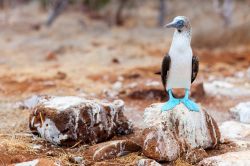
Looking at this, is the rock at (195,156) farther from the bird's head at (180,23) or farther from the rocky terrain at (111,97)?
the bird's head at (180,23)

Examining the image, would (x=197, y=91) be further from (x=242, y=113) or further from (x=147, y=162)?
(x=147, y=162)

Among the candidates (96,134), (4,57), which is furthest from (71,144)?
(4,57)

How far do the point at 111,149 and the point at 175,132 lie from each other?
22.5 inches

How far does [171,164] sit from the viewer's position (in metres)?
4.59

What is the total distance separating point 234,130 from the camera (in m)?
5.60

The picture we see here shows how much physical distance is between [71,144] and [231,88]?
3.78 metres

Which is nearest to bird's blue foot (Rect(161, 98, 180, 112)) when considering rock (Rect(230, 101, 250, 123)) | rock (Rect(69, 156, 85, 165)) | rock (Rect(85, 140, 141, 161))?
rock (Rect(85, 140, 141, 161))

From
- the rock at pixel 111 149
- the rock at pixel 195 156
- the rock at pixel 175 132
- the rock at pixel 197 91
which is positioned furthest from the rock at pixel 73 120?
the rock at pixel 197 91

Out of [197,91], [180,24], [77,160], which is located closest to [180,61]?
[180,24]

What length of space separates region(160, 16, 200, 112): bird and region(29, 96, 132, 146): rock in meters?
0.57

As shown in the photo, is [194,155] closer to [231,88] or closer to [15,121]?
[15,121]

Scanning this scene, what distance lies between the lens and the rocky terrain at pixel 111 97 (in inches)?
186

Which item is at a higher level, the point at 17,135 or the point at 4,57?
the point at 4,57

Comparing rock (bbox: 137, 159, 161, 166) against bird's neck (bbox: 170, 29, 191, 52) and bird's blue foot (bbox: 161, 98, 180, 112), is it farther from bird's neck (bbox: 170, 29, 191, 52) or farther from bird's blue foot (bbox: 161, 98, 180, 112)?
bird's neck (bbox: 170, 29, 191, 52)
